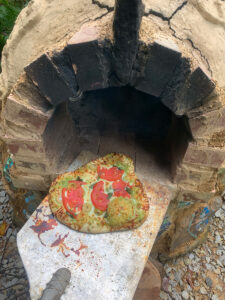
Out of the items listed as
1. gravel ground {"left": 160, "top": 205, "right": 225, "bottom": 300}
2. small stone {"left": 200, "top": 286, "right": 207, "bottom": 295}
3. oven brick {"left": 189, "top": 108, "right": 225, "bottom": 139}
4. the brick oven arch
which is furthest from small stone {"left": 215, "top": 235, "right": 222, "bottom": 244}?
the brick oven arch

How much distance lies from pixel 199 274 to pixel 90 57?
204cm

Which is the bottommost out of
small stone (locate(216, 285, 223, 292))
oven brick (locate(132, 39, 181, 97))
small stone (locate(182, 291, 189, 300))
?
small stone (locate(182, 291, 189, 300))

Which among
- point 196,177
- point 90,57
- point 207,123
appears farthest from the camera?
point 196,177

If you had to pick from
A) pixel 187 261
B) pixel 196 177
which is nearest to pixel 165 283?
pixel 187 261

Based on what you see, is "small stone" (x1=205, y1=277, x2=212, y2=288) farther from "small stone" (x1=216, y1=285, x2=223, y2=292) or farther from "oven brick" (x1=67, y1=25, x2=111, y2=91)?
"oven brick" (x1=67, y1=25, x2=111, y2=91)

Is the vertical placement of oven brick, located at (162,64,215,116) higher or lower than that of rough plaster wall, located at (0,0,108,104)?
higher

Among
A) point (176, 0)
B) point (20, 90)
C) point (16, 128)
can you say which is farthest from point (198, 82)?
point (16, 128)

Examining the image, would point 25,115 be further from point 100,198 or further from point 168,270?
point 168,270

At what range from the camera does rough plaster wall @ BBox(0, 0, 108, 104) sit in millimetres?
1480

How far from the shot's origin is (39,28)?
1.64 meters

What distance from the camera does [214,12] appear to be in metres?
1.68

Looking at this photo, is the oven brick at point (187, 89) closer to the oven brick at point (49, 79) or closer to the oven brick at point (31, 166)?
the oven brick at point (49, 79)

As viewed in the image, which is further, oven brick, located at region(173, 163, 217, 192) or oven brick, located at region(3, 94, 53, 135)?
oven brick, located at region(173, 163, 217, 192)

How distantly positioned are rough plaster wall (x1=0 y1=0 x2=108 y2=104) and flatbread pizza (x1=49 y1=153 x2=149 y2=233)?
2.42 ft
